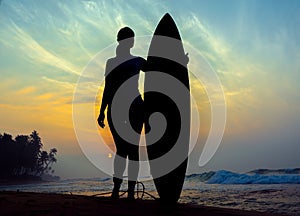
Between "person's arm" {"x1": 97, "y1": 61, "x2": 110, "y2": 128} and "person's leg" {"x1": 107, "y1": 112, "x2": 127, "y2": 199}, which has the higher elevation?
"person's arm" {"x1": 97, "y1": 61, "x2": 110, "y2": 128}

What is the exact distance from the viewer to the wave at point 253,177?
25.7 m

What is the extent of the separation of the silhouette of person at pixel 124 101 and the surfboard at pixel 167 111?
0.25m

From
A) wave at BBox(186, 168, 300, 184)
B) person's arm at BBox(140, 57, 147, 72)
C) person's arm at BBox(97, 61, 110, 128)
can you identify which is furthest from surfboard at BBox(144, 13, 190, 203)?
wave at BBox(186, 168, 300, 184)

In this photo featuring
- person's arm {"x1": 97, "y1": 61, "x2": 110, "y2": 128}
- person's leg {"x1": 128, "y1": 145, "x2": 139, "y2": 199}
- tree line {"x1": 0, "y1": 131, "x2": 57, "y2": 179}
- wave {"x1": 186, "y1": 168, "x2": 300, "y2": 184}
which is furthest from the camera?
tree line {"x1": 0, "y1": 131, "x2": 57, "y2": 179}

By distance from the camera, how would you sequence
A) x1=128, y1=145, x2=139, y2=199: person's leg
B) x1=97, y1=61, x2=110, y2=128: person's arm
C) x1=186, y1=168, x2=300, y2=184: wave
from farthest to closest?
1. x1=186, y1=168, x2=300, y2=184: wave
2. x1=97, y1=61, x2=110, y2=128: person's arm
3. x1=128, y1=145, x2=139, y2=199: person's leg

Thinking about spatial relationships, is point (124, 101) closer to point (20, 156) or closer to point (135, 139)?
point (135, 139)

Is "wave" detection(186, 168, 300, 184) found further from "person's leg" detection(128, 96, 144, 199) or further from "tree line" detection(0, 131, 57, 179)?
"tree line" detection(0, 131, 57, 179)

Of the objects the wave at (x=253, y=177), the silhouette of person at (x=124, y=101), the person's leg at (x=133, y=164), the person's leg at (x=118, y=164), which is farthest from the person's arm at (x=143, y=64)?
the wave at (x=253, y=177)

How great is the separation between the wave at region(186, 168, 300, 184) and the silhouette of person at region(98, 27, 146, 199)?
72.4ft

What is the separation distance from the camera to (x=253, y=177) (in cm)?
2720

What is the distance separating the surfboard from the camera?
4.67 m

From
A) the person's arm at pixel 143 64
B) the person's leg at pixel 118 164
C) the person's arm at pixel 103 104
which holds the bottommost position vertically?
the person's leg at pixel 118 164

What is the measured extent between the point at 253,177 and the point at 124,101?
25.7 metres

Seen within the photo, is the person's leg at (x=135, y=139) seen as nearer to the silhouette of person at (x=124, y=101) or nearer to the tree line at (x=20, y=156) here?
the silhouette of person at (x=124, y=101)
